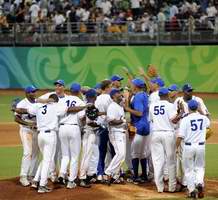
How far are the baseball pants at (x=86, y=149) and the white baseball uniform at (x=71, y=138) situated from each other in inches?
8.6

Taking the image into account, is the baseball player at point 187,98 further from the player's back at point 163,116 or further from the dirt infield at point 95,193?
the dirt infield at point 95,193

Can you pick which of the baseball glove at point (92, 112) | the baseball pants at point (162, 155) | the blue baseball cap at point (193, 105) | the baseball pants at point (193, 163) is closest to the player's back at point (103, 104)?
the baseball glove at point (92, 112)

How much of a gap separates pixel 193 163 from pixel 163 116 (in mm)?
1101

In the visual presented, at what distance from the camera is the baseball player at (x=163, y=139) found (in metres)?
12.9

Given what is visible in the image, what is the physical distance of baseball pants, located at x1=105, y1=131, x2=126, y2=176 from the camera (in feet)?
43.9

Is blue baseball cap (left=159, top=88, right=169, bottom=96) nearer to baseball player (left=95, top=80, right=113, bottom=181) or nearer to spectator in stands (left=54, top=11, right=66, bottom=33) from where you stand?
baseball player (left=95, top=80, right=113, bottom=181)

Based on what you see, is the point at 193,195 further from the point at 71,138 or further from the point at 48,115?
the point at 48,115

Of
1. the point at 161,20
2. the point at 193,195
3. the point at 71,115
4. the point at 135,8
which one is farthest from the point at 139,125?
the point at 135,8

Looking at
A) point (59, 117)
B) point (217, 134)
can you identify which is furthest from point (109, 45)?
point (59, 117)

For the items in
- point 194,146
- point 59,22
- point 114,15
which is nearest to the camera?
point 194,146

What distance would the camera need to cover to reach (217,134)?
2177cm

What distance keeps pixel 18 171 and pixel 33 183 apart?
2.33 meters

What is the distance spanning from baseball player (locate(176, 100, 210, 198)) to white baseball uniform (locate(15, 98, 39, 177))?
2.97 meters

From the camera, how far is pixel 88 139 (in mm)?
13430
